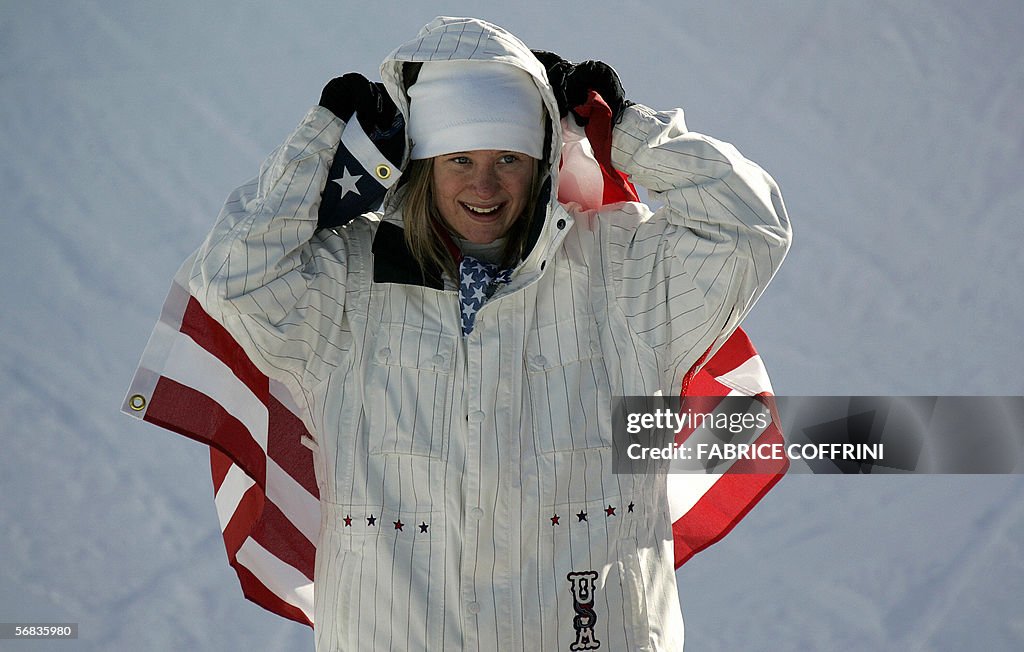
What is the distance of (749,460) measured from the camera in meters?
2.45

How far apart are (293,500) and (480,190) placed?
639mm

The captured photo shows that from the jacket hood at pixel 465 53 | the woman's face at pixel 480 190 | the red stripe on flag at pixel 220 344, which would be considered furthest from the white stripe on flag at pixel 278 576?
the jacket hood at pixel 465 53

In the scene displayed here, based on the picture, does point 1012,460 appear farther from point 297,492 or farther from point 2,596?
point 2,596

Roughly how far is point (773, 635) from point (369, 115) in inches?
71.4

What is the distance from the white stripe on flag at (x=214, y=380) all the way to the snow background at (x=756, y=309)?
3.94 ft

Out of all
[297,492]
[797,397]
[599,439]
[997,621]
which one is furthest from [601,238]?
[997,621]

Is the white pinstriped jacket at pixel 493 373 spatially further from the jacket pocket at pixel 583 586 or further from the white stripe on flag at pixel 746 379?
the white stripe on flag at pixel 746 379

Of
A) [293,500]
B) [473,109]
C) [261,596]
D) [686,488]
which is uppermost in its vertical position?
[473,109]

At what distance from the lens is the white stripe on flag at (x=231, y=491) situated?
226 cm

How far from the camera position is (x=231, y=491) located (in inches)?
90.1

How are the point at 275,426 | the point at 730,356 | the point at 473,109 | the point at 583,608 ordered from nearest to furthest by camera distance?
the point at 583,608 < the point at 473,109 < the point at 275,426 < the point at 730,356

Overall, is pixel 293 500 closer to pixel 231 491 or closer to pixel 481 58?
pixel 231 491

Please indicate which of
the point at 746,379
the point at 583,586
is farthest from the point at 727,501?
the point at 583,586

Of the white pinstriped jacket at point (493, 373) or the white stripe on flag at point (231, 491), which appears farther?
the white stripe on flag at point (231, 491)
